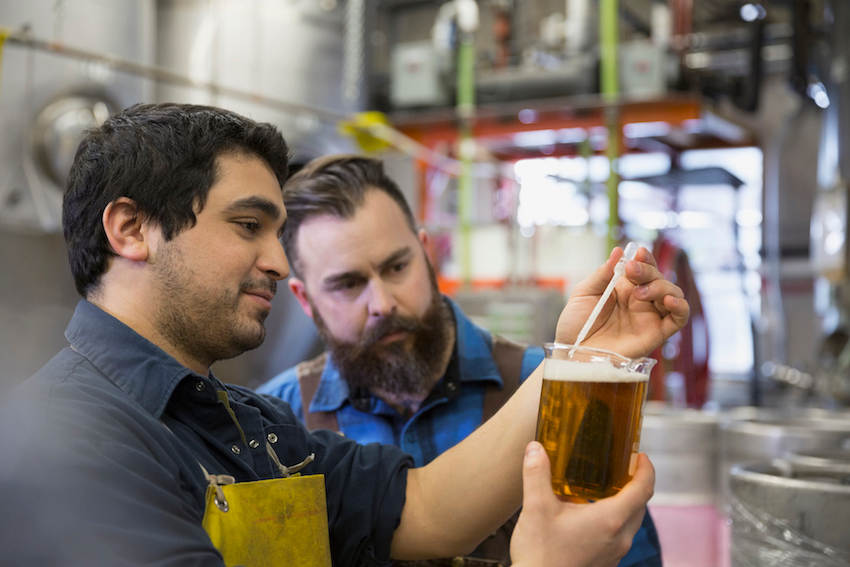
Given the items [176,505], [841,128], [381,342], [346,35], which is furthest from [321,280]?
[346,35]

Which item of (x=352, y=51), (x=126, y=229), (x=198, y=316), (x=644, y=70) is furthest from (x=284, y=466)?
(x=644, y=70)

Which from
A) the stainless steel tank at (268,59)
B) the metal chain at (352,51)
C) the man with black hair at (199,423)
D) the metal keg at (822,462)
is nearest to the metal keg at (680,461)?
the metal keg at (822,462)

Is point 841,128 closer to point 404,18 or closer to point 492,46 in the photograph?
point 492,46

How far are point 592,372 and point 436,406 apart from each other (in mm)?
708

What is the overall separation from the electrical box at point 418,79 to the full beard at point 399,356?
16.1 feet

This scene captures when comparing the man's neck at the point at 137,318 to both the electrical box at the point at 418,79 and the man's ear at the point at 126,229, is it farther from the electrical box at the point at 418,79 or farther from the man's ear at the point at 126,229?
the electrical box at the point at 418,79

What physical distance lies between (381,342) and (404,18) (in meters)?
8.62

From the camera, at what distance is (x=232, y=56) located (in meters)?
4.32

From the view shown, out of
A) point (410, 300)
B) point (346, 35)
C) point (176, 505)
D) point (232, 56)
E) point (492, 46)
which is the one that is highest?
point (492, 46)

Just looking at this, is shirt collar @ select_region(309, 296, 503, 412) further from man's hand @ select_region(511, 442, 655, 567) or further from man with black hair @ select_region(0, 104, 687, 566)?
man's hand @ select_region(511, 442, 655, 567)

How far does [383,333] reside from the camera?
1.57 meters

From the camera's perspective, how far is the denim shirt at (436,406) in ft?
5.02

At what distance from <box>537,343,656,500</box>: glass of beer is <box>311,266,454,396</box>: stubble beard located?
641 mm

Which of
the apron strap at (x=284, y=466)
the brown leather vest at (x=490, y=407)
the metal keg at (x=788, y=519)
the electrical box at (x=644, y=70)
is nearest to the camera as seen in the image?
the apron strap at (x=284, y=466)
